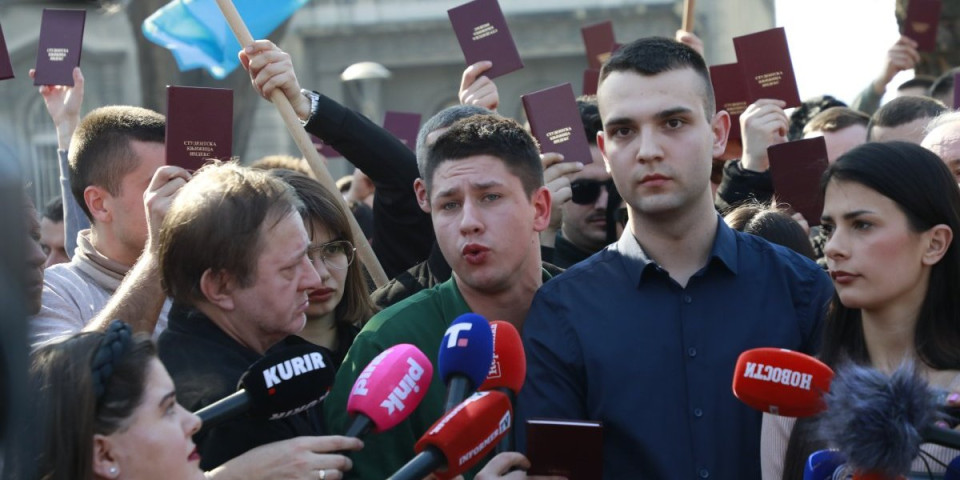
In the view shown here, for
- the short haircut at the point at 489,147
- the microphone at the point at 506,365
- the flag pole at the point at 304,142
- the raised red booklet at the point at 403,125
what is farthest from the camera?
the raised red booklet at the point at 403,125

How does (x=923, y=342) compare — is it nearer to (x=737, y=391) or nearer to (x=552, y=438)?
(x=737, y=391)

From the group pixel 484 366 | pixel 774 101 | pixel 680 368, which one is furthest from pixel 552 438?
pixel 774 101

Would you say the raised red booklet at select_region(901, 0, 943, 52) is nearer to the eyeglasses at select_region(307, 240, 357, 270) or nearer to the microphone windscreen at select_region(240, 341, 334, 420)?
the eyeglasses at select_region(307, 240, 357, 270)

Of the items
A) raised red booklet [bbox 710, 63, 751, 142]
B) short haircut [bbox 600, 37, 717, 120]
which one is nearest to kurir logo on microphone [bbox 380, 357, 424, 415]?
short haircut [bbox 600, 37, 717, 120]

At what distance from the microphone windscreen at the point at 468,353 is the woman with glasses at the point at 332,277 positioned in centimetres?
146

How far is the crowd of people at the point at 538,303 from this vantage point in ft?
8.80

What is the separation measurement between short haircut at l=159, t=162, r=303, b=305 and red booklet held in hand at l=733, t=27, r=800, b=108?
2.81 metres

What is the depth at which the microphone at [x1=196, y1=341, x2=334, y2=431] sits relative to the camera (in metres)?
2.53

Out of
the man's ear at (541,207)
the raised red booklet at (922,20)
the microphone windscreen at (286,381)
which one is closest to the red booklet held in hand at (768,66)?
the raised red booklet at (922,20)

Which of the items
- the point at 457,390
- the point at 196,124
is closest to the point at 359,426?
the point at 457,390

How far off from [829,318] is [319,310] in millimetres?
1662

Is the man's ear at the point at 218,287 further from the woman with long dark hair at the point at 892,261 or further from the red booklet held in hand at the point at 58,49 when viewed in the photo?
the red booklet held in hand at the point at 58,49

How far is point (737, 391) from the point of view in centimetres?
267

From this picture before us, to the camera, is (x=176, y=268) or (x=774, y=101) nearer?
(x=176, y=268)
